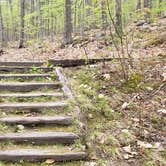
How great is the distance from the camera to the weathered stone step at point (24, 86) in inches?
236

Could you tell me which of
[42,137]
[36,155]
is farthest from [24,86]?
[36,155]

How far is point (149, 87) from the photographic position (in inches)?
235

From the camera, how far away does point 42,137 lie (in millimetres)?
4262

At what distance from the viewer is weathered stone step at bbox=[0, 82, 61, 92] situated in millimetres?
6000

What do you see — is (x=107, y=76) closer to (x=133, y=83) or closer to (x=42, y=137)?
(x=133, y=83)

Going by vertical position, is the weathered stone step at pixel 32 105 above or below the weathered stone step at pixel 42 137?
above

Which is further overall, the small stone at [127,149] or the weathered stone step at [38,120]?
the weathered stone step at [38,120]

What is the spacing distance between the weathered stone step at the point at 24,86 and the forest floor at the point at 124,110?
43cm

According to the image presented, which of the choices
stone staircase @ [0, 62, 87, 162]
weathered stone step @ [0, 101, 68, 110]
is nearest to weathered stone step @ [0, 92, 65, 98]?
stone staircase @ [0, 62, 87, 162]

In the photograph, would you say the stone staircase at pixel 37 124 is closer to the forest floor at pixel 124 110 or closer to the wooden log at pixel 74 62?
the forest floor at pixel 124 110

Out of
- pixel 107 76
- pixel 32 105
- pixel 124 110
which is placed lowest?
pixel 124 110

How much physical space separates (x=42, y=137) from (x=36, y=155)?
15.5 inches

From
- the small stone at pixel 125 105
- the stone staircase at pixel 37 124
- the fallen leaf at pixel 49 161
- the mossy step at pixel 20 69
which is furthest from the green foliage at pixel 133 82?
the fallen leaf at pixel 49 161

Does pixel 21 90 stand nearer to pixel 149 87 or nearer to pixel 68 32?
pixel 149 87
